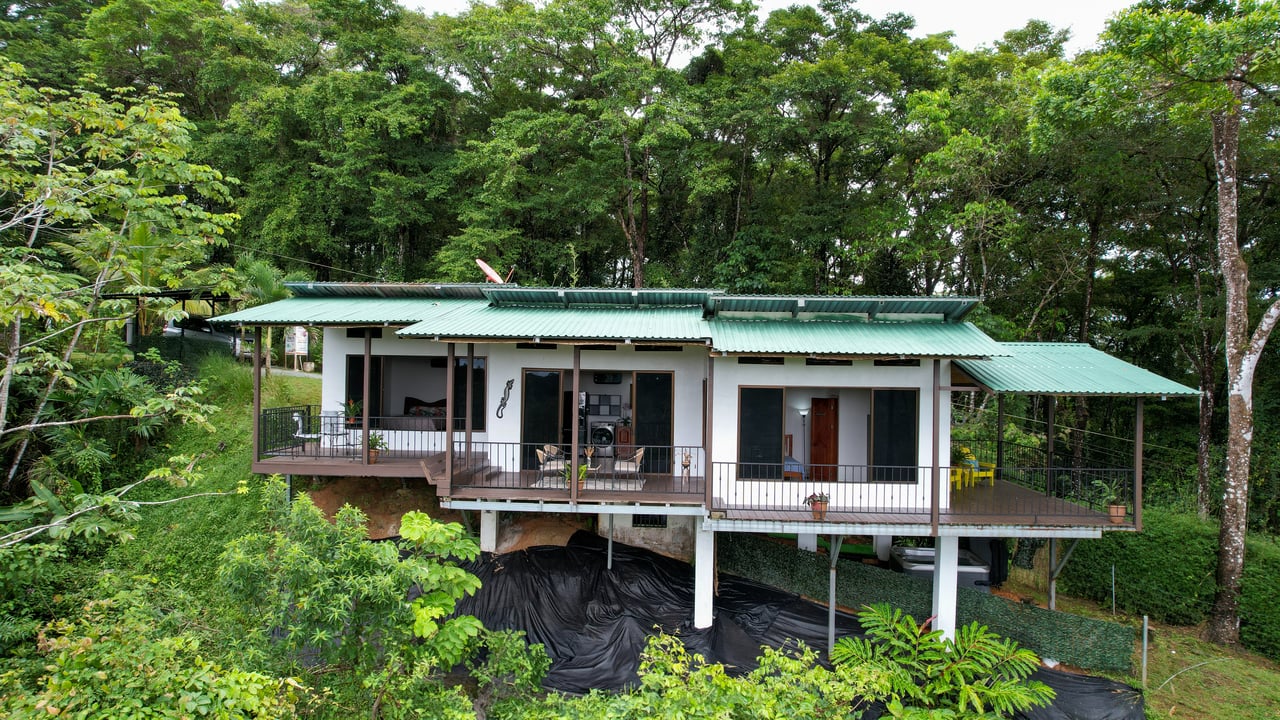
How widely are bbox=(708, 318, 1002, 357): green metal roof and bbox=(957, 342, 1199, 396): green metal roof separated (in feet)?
2.08

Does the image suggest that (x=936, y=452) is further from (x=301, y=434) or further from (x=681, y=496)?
(x=301, y=434)

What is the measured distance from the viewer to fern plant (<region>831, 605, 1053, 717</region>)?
682 centimetres

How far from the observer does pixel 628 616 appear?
27.7 feet

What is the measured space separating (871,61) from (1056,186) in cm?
614

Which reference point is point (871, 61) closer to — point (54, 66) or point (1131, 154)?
point (1131, 154)

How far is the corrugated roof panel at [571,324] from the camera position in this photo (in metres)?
8.20

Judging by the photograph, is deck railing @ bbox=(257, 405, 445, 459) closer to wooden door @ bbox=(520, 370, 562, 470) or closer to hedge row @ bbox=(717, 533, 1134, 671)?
wooden door @ bbox=(520, 370, 562, 470)

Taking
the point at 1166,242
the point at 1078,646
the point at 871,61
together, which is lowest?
the point at 1078,646

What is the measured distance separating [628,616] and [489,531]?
3.20 metres

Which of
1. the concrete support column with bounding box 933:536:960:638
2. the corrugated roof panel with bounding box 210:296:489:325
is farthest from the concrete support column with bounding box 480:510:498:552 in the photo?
the concrete support column with bounding box 933:536:960:638

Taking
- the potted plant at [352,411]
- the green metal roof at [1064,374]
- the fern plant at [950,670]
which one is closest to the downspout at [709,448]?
the fern plant at [950,670]

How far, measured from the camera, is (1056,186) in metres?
14.7

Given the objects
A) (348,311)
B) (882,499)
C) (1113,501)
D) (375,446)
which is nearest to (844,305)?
(882,499)

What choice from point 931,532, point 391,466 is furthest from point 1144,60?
point 391,466
